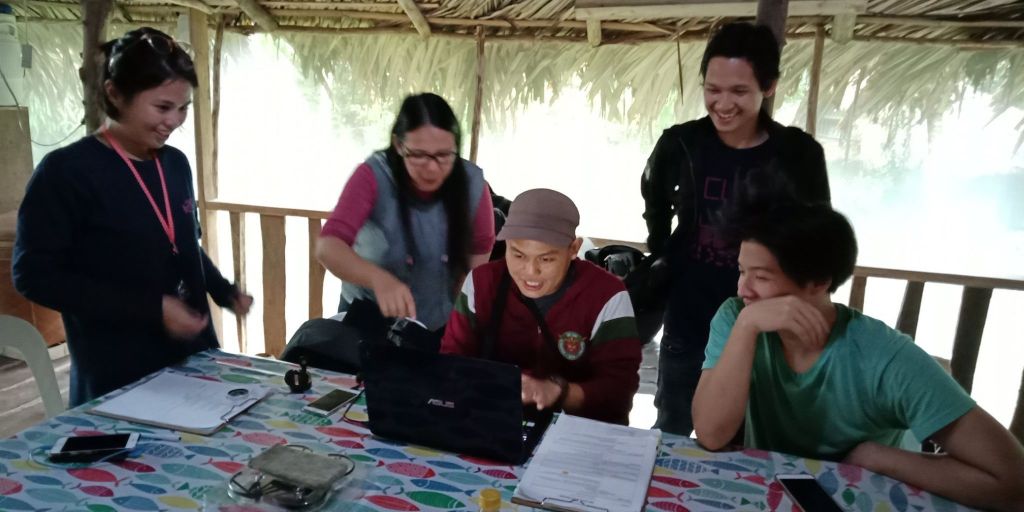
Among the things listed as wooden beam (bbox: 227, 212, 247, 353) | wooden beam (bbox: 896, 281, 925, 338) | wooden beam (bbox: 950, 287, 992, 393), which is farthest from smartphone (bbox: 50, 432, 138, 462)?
wooden beam (bbox: 950, 287, 992, 393)

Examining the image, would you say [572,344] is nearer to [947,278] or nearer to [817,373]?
[817,373]

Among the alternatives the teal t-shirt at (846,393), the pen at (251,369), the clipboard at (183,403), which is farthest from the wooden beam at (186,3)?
the teal t-shirt at (846,393)

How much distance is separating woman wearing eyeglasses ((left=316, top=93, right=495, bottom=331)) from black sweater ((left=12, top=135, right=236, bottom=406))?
1.26ft

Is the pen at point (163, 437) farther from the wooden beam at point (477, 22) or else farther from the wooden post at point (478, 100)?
the wooden beam at point (477, 22)

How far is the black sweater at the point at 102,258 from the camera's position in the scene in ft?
4.22

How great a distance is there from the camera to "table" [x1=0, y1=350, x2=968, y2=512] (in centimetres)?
97

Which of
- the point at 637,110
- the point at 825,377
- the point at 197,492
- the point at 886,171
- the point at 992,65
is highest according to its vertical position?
the point at 992,65

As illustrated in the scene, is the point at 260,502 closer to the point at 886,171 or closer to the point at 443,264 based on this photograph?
the point at 443,264

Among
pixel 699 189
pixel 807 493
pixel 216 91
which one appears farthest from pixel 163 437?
pixel 216 91

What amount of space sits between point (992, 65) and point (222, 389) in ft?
9.85

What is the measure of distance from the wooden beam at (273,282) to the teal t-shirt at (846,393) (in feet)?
7.97

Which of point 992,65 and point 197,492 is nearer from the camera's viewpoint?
point 197,492

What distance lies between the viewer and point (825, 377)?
1.20 meters

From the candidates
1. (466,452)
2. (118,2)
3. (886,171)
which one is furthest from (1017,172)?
(118,2)
